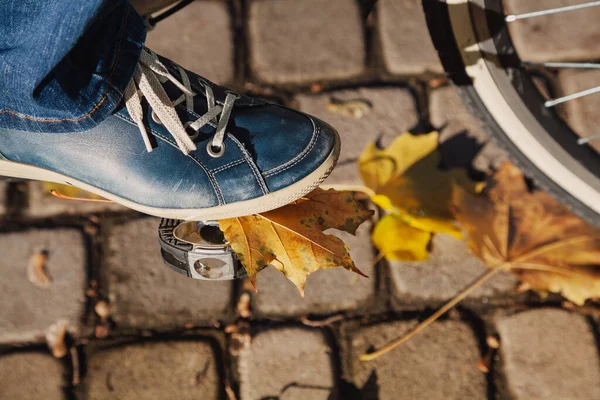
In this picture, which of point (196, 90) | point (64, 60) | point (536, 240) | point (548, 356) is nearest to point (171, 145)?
point (196, 90)

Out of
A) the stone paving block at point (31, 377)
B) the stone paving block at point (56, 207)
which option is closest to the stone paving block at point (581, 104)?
the stone paving block at point (56, 207)

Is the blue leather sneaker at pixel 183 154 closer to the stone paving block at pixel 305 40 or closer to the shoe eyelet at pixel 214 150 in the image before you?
the shoe eyelet at pixel 214 150

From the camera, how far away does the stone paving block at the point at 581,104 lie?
1614 mm

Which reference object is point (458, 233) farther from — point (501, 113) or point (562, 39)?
point (562, 39)

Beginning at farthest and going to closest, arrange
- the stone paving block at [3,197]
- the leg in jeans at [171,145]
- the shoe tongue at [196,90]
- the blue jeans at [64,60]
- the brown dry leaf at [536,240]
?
the stone paving block at [3,197], the brown dry leaf at [536,240], the shoe tongue at [196,90], the leg in jeans at [171,145], the blue jeans at [64,60]

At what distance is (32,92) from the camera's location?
89cm

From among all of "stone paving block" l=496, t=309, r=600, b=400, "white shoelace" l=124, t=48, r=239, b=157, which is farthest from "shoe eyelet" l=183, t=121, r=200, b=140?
"stone paving block" l=496, t=309, r=600, b=400

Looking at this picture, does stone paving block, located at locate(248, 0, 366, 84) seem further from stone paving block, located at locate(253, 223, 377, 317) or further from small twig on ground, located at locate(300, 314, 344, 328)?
small twig on ground, located at locate(300, 314, 344, 328)

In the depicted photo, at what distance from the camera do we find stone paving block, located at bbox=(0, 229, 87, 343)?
4.77ft

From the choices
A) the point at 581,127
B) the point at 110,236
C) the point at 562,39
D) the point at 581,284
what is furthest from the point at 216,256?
the point at 562,39

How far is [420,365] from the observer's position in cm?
142

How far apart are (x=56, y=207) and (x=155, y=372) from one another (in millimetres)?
598

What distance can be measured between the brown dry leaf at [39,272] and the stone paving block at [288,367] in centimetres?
63

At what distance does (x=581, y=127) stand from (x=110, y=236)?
155 centimetres
